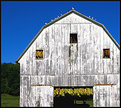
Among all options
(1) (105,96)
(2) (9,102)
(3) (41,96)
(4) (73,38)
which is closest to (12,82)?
(2) (9,102)

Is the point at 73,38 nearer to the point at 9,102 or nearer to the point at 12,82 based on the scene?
the point at 9,102

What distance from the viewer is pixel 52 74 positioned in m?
16.3

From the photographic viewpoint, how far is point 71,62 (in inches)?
647

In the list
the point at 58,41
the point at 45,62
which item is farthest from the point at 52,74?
the point at 58,41

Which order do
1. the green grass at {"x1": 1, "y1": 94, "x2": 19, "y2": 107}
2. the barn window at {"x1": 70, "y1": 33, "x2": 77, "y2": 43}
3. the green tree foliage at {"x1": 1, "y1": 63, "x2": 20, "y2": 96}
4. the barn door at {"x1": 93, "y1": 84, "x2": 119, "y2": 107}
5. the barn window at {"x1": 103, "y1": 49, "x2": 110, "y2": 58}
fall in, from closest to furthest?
1. the barn door at {"x1": 93, "y1": 84, "x2": 119, "y2": 107}
2. the barn window at {"x1": 103, "y1": 49, "x2": 110, "y2": 58}
3. the barn window at {"x1": 70, "y1": 33, "x2": 77, "y2": 43}
4. the green grass at {"x1": 1, "y1": 94, "x2": 19, "y2": 107}
5. the green tree foliage at {"x1": 1, "y1": 63, "x2": 20, "y2": 96}

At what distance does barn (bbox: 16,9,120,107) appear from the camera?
1623 centimetres

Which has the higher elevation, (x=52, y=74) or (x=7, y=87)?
(x=52, y=74)

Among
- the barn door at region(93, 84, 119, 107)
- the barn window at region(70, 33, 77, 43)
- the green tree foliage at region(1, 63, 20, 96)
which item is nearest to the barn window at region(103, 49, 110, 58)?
the barn door at region(93, 84, 119, 107)

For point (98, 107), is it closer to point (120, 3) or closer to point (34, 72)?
point (34, 72)

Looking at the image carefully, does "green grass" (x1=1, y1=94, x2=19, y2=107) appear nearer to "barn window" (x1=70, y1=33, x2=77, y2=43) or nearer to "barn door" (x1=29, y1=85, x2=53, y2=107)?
"barn door" (x1=29, y1=85, x2=53, y2=107)

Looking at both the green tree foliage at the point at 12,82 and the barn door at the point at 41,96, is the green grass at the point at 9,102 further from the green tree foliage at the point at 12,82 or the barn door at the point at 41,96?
the barn door at the point at 41,96

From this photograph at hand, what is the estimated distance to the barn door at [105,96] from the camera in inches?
634

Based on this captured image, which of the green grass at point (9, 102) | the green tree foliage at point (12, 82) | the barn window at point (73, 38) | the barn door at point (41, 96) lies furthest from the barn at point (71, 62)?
the green tree foliage at point (12, 82)

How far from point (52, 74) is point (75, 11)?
5.93 m
